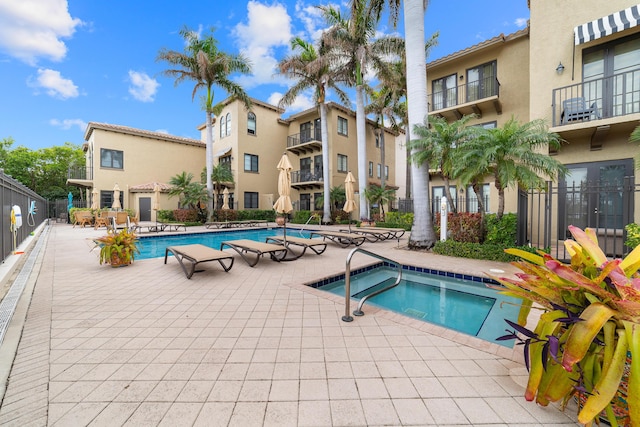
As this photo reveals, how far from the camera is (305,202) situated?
25.0 m

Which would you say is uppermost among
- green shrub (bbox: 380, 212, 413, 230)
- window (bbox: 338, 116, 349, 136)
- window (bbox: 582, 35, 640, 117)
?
window (bbox: 338, 116, 349, 136)

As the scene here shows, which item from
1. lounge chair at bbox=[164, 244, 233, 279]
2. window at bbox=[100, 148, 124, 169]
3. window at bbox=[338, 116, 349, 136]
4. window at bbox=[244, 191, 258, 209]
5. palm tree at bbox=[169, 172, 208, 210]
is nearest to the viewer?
lounge chair at bbox=[164, 244, 233, 279]

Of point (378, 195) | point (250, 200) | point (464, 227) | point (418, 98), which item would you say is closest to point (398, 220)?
point (378, 195)

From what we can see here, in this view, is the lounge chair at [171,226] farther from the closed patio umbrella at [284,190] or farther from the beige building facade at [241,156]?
the closed patio umbrella at [284,190]

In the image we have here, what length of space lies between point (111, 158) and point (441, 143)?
83.1ft

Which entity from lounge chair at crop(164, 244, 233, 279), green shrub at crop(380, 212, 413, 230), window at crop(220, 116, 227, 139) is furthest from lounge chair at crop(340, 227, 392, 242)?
window at crop(220, 116, 227, 139)

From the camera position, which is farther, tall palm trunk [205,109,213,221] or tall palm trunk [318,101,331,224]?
tall palm trunk [205,109,213,221]

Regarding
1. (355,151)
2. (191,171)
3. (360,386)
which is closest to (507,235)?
(360,386)

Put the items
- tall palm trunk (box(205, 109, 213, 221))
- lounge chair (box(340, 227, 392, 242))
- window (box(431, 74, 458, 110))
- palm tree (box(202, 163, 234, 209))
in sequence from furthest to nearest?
palm tree (box(202, 163, 234, 209)), tall palm trunk (box(205, 109, 213, 221)), window (box(431, 74, 458, 110)), lounge chair (box(340, 227, 392, 242))

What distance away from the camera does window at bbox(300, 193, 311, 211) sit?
24.8 m

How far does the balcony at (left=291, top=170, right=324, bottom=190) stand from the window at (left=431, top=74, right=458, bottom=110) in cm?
1067

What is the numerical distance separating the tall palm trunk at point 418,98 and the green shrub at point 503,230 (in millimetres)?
1772

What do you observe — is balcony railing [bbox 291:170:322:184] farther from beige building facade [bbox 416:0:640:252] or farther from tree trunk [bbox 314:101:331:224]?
beige building facade [bbox 416:0:640:252]

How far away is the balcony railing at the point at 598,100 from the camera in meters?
8.08
